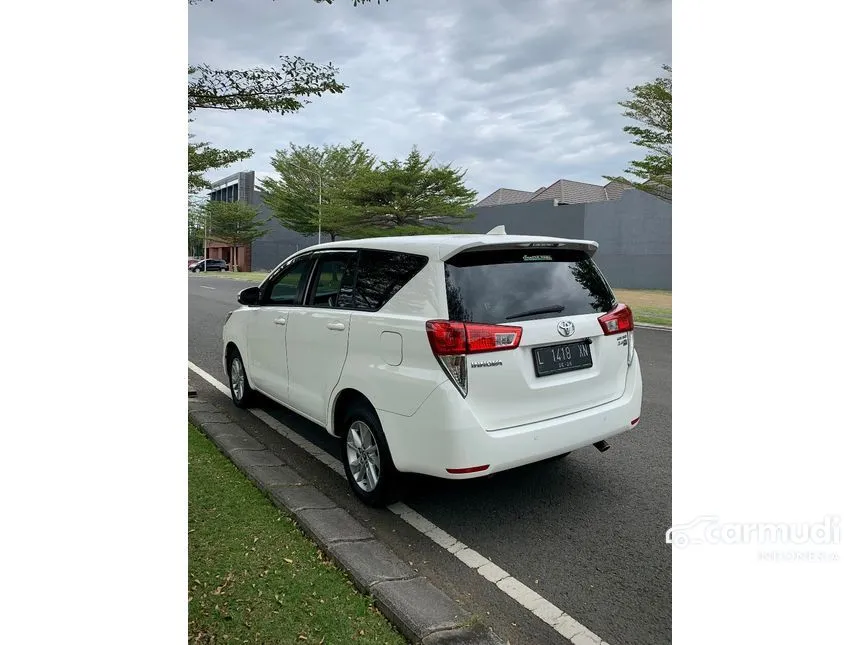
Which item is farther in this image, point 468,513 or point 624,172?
point 624,172

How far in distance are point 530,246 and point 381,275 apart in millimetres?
885

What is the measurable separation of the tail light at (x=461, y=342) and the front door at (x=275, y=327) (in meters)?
1.75

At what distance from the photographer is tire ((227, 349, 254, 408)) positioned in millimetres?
5535

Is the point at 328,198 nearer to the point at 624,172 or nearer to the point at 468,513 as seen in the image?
the point at 624,172

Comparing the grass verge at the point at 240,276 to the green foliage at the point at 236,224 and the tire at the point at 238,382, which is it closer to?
the green foliage at the point at 236,224

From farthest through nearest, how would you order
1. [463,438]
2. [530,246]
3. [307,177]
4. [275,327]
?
1. [307,177]
2. [275,327]
3. [530,246]
4. [463,438]

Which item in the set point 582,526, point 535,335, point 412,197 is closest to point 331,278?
point 535,335

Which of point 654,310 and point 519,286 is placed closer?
point 519,286

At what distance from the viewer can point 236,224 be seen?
52.2m

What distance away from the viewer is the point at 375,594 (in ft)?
8.22

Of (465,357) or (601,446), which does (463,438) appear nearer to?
(465,357)
